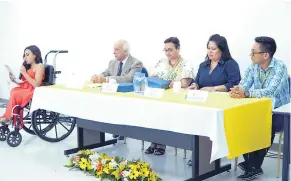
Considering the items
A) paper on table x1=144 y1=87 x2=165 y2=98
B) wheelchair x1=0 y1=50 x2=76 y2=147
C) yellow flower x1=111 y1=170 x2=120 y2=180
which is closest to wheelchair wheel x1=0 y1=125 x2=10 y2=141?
wheelchair x1=0 y1=50 x2=76 y2=147

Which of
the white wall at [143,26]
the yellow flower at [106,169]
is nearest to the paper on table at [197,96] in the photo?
the yellow flower at [106,169]

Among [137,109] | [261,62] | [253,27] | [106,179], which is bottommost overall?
[106,179]

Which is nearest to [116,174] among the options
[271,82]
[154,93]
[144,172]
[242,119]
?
[144,172]

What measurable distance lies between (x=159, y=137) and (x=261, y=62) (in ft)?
3.01

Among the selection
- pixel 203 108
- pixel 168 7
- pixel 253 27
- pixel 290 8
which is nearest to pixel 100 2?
pixel 168 7

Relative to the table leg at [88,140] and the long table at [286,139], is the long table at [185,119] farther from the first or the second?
the table leg at [88,140]

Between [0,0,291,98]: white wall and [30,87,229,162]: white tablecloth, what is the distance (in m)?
1.50

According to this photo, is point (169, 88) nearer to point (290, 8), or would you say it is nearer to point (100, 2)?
point (290, 8)

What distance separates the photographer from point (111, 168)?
2887 mm

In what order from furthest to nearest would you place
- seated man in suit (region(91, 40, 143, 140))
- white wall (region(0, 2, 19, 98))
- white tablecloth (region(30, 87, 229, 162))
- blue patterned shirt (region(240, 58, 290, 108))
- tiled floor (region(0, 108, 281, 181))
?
white wall (region(0, 2, 19, 98))
seated man in suit (region(91, 40, 143, 140))
tiled floor (region(0, 108, 281, 181))
blue patterned shirt (region(240, 58, 290, 108))
white tablecloth (region(30, 87, 229, 162))

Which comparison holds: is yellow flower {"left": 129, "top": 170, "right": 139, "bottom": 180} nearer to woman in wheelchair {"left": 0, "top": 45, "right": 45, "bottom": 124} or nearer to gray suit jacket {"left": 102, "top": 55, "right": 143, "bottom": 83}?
gray suit jacket {"left": 102, "top": 55, "right": 143, "bottom": 83}

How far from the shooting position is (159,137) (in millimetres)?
2814

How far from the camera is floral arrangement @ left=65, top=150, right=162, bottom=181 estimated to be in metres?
2.77

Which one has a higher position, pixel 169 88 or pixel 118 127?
pixel 169 88
